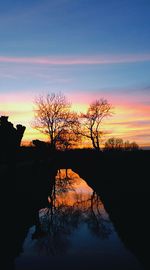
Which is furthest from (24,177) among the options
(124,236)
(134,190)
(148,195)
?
(124,236)

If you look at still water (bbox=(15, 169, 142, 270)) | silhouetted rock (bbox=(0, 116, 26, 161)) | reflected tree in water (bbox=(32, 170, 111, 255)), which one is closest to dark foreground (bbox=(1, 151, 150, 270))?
still water (bbox=(15, 169, 142, 270))

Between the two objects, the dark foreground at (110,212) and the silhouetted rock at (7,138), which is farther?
the silhouetted rock at (7,138)

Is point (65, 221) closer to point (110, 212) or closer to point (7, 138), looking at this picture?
point (110, 212)

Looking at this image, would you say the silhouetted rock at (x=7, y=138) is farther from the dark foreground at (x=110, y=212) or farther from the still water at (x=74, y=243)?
the still water at (x=74, y=243)

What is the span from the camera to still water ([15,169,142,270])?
9.73 m

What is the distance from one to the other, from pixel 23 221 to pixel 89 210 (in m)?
4.72

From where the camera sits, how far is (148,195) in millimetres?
18609

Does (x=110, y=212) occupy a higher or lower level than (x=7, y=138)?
lower

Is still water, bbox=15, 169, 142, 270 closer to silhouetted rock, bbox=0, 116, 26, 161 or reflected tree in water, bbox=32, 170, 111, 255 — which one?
reflected tree in water, bbox=32, 170, 111, 255

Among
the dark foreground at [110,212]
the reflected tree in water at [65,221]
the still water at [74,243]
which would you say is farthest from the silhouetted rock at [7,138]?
the still water at [74,243]

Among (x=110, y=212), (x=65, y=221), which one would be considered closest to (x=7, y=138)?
(x=65, y=221)

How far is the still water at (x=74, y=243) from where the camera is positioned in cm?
973

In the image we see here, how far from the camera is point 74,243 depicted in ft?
40.1

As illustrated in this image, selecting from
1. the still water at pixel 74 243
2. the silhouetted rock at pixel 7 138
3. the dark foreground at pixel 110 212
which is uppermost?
the silhouetted rock at pixel 7 138
